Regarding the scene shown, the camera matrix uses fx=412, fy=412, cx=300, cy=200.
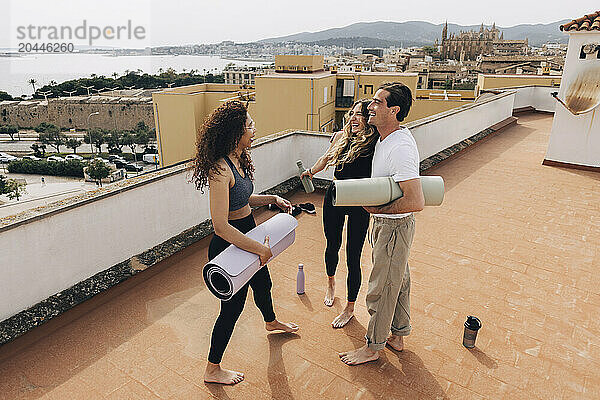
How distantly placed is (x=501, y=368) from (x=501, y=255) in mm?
1697

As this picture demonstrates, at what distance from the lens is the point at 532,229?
460cm

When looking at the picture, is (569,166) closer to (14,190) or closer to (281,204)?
(281,204)

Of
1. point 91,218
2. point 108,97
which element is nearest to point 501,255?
point 91,218

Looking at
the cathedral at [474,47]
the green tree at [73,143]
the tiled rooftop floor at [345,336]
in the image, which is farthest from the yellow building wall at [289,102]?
the cathedral at [474,47]

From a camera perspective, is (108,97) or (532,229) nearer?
(532,229)

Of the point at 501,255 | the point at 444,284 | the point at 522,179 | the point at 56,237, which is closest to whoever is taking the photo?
the point at 56,237

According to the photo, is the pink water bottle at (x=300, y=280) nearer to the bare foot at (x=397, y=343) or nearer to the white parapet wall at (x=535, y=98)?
the bare foot at (x=397, y=343)

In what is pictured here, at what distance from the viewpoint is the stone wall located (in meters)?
76.6

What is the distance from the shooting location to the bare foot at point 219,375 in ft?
7.58

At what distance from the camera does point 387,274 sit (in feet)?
7.64

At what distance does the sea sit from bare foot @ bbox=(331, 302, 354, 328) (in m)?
114

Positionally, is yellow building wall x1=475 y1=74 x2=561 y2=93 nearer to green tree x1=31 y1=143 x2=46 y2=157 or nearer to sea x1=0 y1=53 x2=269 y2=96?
green tree x1=31 y1=143 x2=46 y2=157

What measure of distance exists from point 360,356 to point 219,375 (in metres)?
0.85

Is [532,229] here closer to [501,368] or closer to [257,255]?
[501,368]
